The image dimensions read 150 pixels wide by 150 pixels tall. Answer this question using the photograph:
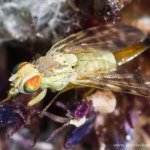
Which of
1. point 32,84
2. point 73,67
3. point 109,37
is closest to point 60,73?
point 73,67

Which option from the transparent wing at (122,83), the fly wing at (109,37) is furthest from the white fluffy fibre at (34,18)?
the transparent wing at (122,83)

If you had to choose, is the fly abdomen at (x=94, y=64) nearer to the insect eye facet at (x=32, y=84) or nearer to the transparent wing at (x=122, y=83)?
the transparent wing at (x=122, y=83)

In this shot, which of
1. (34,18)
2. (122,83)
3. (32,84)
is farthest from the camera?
(34,18)

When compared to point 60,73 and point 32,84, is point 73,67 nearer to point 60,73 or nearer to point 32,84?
point 60,73

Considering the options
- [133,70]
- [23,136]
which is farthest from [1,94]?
[133,70]

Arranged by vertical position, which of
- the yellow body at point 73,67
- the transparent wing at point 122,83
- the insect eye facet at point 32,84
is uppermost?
the insect eye facet at point 32,84

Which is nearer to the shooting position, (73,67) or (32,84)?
(32,84)

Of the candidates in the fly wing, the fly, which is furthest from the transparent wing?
the fly wing
